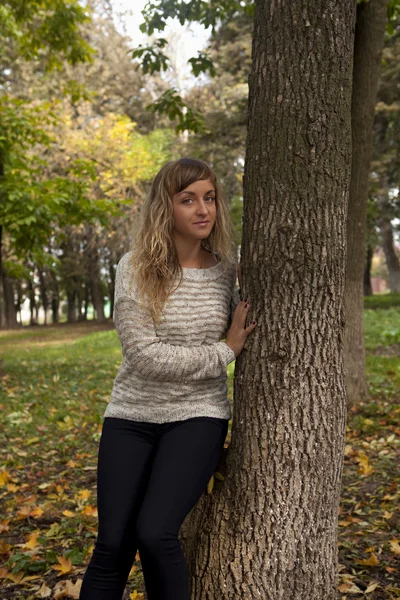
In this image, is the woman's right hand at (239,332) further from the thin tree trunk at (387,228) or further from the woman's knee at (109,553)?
the thin tree trunk at (387,228)

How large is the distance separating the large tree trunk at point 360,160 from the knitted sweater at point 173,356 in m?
3.76

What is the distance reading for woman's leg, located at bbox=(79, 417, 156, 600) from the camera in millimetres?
2430

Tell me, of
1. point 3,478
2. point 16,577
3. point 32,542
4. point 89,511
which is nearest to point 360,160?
point 89,511

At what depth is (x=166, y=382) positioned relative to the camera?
2.63 metres

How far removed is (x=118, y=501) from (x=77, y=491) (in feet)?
8.33

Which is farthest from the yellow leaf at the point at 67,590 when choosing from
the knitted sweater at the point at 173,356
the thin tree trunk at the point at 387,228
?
the thin tree trunk at the point at 387,228

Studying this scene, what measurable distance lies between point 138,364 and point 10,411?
19.2 feet

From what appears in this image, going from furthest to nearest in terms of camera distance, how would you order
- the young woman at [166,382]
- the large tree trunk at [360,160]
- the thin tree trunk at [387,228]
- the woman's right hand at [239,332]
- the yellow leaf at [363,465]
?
the thin tree trunk at [387,228] < the large tree trunk at [360,160] < the yellow leaf at [363,465] < the woman's right hand at [239,332] < the young woman at [166,382]

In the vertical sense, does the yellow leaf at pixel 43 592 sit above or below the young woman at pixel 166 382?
below

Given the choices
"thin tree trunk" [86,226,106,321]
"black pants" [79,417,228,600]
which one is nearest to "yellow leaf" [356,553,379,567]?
"black pants" [79,417,228,600]

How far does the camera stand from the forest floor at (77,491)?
3.21 meters

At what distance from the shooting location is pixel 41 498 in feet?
15.4

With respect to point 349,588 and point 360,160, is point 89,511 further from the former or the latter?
point 360,160

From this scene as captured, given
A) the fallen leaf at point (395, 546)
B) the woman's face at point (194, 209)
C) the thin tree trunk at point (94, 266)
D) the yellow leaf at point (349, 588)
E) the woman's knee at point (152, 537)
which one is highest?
the thin tree trunk at point (94, 266)
